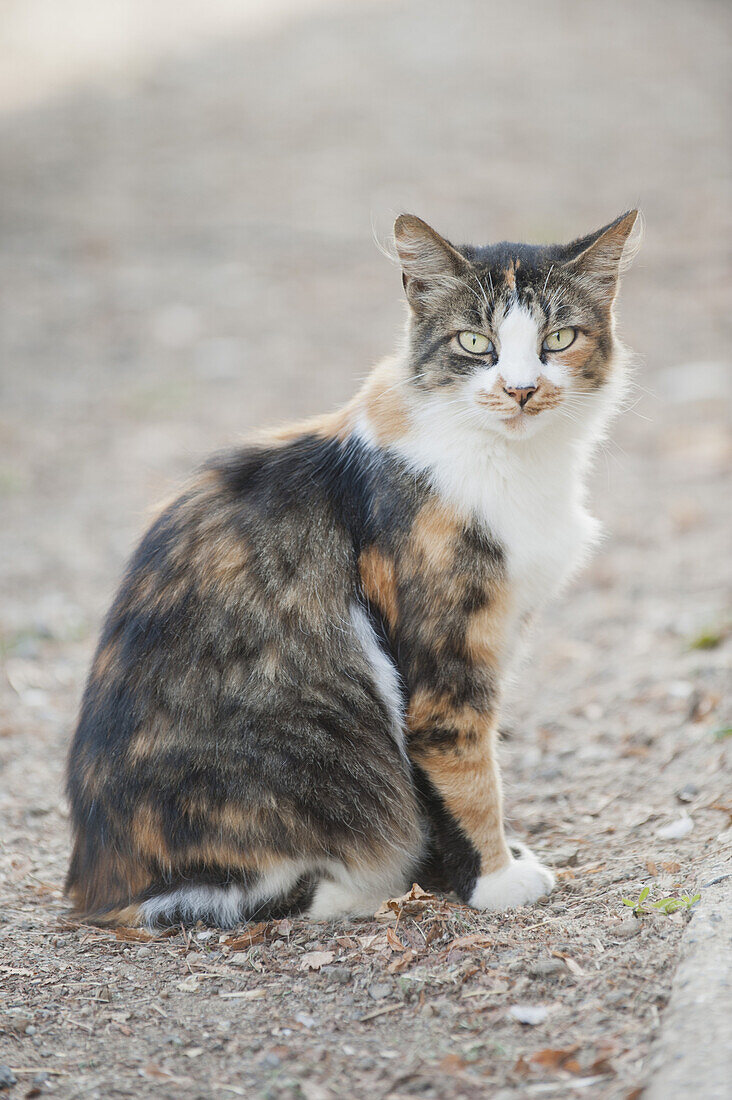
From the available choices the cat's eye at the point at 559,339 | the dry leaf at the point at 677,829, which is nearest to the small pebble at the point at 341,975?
the dry leaf at the point at 677,829

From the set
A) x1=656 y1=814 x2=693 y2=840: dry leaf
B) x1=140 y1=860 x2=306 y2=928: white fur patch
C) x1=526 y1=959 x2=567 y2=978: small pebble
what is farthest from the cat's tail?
x1=656 y1=814 x2=693 y2=840: dry leaf

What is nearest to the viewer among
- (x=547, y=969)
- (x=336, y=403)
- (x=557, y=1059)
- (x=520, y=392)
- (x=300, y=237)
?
(x=557, y=1059)

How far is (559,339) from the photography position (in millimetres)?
3047

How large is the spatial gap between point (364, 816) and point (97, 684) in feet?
2.80

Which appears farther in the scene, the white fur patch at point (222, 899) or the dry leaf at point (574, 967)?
the white fur patch at point (222, 899)

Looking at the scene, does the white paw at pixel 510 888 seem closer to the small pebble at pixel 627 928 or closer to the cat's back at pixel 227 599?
the small pebble at pixel 627 928

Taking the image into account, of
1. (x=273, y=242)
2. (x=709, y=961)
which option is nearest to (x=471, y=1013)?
(x=709, y=961)

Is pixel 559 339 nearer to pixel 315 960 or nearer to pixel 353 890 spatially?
pixel 353 890

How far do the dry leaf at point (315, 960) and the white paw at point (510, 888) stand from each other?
48 cm

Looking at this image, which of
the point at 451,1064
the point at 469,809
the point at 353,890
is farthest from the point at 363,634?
the point at 451,1064

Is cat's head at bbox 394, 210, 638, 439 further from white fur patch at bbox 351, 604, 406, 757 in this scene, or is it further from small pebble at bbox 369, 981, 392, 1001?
small pebble at bbox 369, 981, 392, 1001

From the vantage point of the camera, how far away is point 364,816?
3020 millimetres

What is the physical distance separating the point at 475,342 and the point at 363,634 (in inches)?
34.3

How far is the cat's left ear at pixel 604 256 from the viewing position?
308 centimetres
